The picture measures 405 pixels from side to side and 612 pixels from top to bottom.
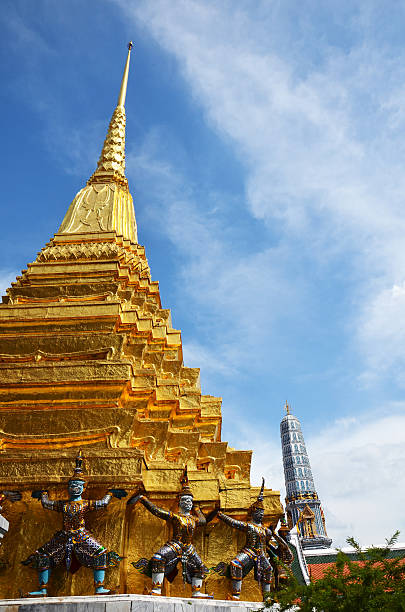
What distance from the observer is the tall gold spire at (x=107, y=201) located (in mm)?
18750

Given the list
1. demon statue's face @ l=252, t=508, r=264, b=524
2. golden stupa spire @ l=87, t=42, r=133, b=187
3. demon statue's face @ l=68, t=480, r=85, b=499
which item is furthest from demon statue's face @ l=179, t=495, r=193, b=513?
golden stupa spire @ l=87, t=42, r=133, b=187

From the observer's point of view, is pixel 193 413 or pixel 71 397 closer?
pixel 71 397

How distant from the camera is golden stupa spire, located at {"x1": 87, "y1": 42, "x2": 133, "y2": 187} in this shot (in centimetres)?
2158

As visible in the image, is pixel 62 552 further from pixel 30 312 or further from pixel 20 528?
pixel 30 312

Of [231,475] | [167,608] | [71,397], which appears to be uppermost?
[71,397]

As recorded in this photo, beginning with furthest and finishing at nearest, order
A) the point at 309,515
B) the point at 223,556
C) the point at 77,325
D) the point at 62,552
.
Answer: the point at 309,515 < the point at 77,325 < the point at 223,556 < the point at 62,552

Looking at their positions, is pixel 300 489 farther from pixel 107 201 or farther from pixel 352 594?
pixel 352 594

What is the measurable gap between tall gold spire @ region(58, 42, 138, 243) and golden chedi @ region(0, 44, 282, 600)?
2.67 meters

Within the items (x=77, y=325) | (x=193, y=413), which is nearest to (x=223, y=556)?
(x=193, y=413)

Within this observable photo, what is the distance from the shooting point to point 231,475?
12641mm

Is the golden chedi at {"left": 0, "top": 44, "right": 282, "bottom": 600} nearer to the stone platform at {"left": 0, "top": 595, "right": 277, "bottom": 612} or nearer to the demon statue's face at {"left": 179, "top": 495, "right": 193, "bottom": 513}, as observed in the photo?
the demon statue's face at {"left": 179, "top": 495, "right": 193, "bottom": 513}

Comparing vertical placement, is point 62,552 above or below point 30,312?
below

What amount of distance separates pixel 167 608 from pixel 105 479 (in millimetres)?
2542

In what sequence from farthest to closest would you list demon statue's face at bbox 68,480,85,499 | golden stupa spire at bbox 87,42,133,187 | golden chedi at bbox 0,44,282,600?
golden stupa spire at bbox 87,42,133,187, golden chedi at bbox 0,44,282,600, demon statue's face at bbox 68,480,85,499
